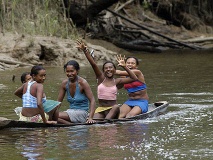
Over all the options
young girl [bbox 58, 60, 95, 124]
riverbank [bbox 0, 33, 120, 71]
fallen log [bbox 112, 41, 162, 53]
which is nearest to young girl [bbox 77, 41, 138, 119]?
young girl [bbox 58, 60, 95, 124]

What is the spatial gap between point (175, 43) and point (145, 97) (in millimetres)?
14282

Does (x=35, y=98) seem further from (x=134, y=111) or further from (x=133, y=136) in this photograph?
(x=134, y=111)

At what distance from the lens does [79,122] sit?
9484 millimetres

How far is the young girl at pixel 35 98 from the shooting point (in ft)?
28.8

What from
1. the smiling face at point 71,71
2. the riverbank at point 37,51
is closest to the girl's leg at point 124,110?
the smiling face at point 71,71

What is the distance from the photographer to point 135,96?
1053cm

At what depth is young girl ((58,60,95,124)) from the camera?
9289mm

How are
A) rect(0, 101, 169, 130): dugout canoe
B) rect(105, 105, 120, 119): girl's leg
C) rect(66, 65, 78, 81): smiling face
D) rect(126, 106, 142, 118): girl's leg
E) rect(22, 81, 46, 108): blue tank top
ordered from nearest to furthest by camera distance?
rect(0, 101, 169, 130): dugout canoe
rect(22, 81, 46, 108): blue tank top
rect(66, 65, 78, 81): smiling face
rect(105, 105, 120, 119): girl's leg
rect(126, 106, 142, 118): girl's leg

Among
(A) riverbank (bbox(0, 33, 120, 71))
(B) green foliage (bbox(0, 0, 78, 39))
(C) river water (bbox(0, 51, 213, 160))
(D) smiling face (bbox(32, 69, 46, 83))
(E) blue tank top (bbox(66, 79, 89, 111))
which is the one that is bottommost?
(C) river water (bbox(0, 51, 213, 160))

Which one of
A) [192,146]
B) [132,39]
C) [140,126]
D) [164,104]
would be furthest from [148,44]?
[192,146]

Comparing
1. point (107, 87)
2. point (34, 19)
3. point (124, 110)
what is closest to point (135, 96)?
point (124, 110)

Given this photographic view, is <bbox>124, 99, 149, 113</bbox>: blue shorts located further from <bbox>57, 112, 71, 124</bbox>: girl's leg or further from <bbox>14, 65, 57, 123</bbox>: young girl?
<bbox>14, 65, 57, 123</bbox>: young girl

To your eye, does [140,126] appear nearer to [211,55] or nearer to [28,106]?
[28,106]

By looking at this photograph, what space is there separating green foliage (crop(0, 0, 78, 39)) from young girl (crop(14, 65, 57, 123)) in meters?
10.4
